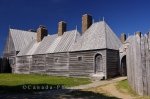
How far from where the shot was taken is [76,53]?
1114 inches

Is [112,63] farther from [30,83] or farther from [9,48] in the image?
[9,48]

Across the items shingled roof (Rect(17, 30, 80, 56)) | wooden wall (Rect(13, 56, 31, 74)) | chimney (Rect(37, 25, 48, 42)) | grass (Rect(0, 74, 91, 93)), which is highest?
chimney (Rect(37, 25, 48, 42))

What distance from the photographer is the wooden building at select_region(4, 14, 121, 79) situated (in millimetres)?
26094

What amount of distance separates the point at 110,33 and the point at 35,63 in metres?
13.1

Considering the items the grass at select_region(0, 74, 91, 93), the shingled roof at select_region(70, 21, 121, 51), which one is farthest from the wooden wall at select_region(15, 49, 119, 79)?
the grass at select_region(0, 74, 91, 93)

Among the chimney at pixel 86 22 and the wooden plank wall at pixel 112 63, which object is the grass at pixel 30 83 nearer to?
the wooden plank wall at pixel 112 63

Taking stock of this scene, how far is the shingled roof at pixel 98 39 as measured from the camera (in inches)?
1038

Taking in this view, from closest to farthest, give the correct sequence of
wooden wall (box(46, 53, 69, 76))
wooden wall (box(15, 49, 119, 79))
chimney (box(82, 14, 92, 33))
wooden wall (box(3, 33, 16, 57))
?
wooden wall (box(15, 49, 119, 79))
chimney (box(82, 14, 92, 33))
wooden wall (box(46, 53, 69, 76))
wooden wall (box(3, 33, 16, 57))

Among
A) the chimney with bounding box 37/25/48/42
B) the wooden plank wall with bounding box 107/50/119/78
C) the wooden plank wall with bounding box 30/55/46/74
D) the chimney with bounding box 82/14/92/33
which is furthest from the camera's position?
the chimney with bounding box 37/25/48/42

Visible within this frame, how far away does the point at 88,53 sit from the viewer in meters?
27.0

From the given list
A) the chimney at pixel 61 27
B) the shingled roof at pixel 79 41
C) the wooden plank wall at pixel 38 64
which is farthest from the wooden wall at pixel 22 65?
the chimney at pixel 61 27

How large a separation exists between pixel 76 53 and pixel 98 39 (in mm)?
3132

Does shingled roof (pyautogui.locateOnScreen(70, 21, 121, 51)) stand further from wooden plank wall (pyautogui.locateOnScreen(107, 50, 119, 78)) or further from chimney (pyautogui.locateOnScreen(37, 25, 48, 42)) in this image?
chimney (pyautogui.locateOnScreen(37, 25, 48, 42))

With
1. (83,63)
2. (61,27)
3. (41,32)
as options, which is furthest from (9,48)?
(83,63)
